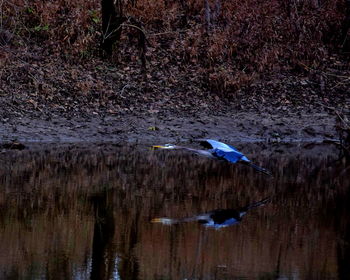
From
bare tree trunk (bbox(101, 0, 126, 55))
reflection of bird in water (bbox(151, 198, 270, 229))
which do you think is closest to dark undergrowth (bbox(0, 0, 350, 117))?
bare tree trunk (bbox(101, 0, 126, 55))

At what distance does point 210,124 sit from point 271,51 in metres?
4.12

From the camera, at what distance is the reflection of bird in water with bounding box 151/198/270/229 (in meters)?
8.28

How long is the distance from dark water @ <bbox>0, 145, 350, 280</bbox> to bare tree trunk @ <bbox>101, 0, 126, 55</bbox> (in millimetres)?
5174

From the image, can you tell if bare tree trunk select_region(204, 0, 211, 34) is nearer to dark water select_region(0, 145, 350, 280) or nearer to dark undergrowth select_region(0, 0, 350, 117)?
dark undergrowth select_region(0, 0, 350, 117)

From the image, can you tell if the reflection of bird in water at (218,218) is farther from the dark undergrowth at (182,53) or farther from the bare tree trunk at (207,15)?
the bare tree trunk at (207,15)

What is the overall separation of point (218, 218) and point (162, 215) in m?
0.61

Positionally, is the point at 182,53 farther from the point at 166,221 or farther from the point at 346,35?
the point at 166,221

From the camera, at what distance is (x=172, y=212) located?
8.85 meters

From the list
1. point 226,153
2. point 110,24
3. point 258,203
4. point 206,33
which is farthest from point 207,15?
point 258,203

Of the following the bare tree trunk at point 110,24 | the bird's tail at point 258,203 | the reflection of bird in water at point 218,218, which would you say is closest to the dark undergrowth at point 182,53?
the bare tree trunk at point 110,24

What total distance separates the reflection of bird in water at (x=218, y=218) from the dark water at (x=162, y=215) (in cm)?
13

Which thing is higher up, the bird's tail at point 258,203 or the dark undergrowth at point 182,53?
the dark undergrowth at point 182,53

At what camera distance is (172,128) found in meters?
15.3

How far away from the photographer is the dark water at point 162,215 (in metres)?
6.47
